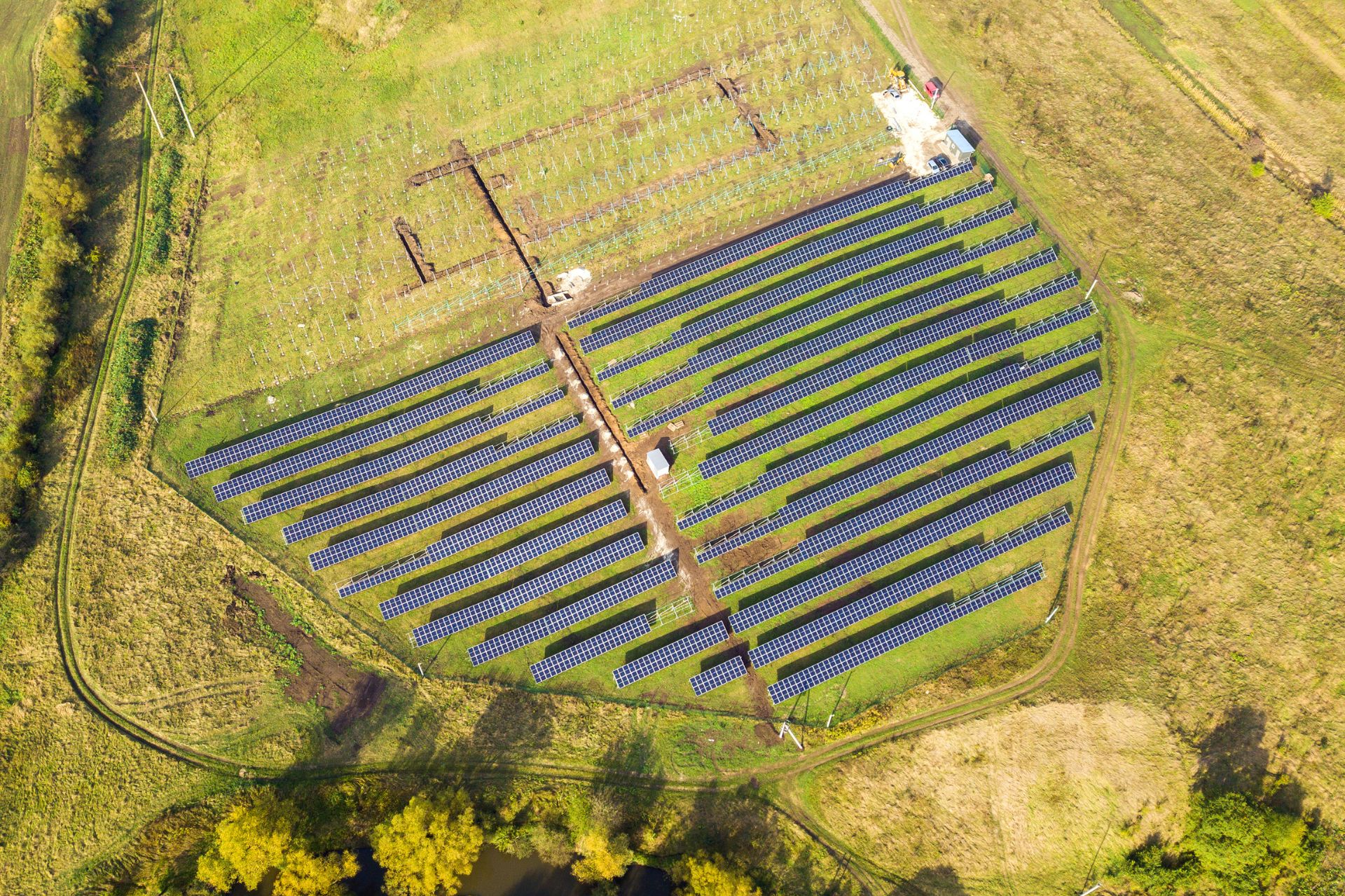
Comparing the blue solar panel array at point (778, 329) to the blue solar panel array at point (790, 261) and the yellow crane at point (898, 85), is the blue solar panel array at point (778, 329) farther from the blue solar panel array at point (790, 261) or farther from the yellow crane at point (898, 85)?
the yellow crane at point (898, 85)

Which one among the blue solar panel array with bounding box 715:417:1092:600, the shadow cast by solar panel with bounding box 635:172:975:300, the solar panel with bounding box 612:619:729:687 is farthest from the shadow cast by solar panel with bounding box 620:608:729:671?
the shadow cast by solar panel with bounding box 635:172:975:300

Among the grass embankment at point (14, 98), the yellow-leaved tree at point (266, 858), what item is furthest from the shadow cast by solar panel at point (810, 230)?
the grass embankment at point (14, 98)

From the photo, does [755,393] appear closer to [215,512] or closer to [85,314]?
[215,512]

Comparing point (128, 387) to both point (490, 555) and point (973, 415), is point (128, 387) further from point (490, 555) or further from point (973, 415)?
point (973, 415)

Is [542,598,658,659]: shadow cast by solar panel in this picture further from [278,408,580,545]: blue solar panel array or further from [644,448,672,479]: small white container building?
[278,408,580,545]: blue solar panel array

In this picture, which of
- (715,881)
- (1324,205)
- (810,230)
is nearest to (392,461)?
(715,881)

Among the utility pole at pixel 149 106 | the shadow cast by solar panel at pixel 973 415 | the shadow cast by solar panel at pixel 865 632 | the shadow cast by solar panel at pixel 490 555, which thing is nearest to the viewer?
the shadow cast by solar panel at pixel 865 632
